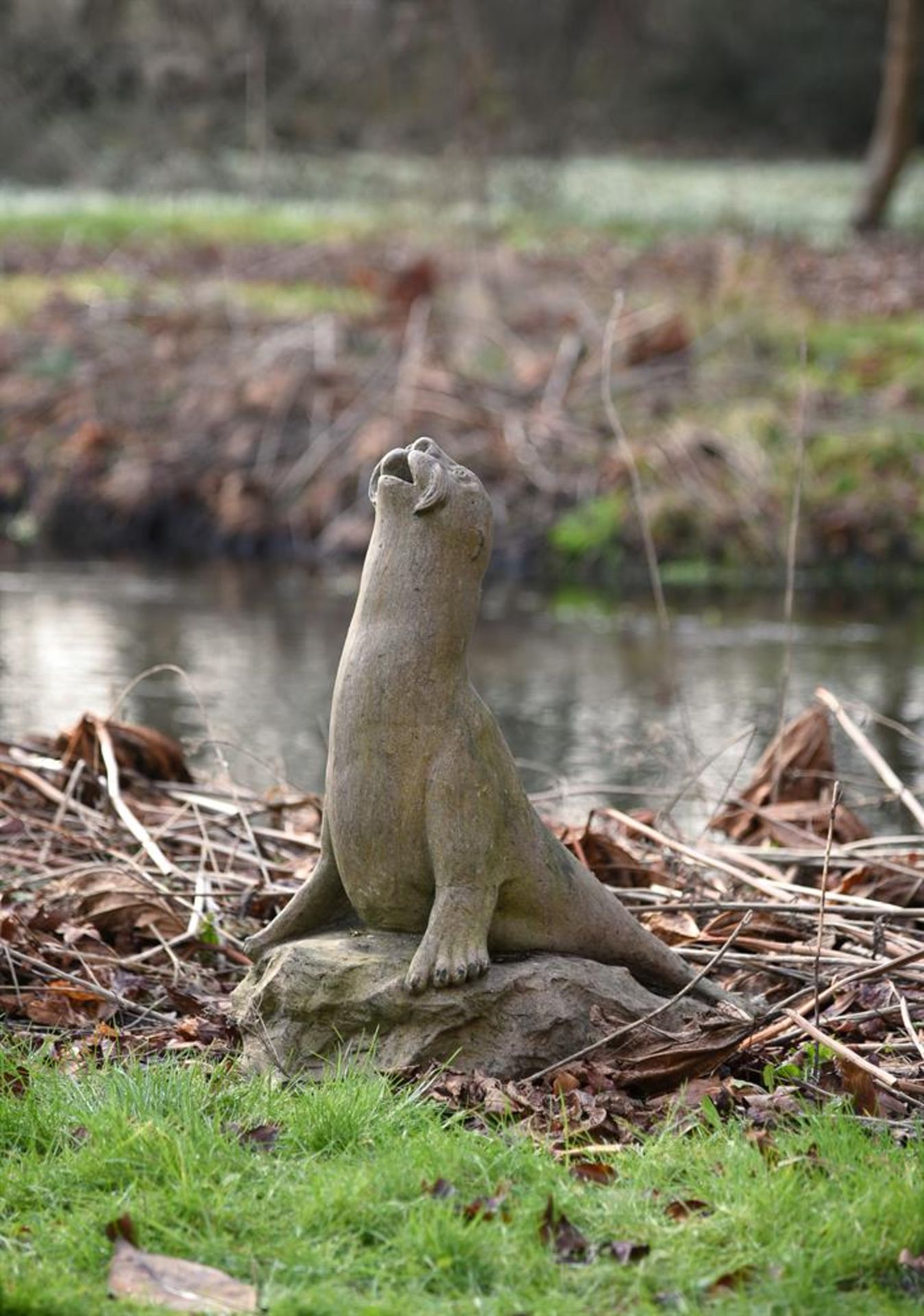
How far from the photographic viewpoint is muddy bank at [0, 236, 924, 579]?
15.6m

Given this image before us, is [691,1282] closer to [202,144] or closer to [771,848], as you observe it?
[771,848]

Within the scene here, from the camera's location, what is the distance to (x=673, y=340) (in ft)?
57.0

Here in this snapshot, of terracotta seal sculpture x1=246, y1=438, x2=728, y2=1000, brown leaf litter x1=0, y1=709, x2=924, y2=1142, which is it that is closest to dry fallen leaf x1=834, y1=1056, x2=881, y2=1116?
brown leaf litter x1=0, y1=709, x2=924, y2=1142

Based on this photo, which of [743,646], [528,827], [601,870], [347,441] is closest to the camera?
[528,827]

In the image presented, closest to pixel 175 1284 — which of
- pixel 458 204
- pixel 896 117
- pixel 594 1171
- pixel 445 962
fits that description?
pixel 594 1171

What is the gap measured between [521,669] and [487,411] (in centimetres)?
495

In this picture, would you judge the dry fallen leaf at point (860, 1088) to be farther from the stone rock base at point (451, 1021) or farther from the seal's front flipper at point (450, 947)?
the seal's front flipper at point (450, 947)

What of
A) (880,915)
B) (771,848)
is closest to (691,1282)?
(880,915)

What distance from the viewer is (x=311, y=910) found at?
4.74 m

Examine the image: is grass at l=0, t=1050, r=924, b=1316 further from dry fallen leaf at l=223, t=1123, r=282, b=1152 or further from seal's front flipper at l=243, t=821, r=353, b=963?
seal's front flipper at l=243, t=821, r=353, b=963

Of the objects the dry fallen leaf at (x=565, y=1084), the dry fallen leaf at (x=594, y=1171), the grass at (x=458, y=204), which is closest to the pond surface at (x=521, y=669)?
the dry fallen leaf at (x=565, y=1084)

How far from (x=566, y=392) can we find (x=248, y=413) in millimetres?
2793

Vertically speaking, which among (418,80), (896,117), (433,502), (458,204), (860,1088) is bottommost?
(860,1088)

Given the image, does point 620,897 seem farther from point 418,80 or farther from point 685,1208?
point 418,80
